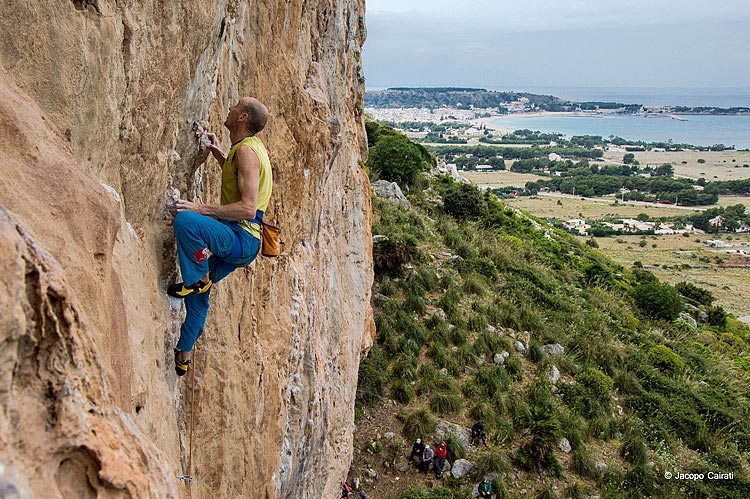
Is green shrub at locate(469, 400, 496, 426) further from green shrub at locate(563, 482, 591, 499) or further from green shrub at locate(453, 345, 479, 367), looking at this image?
green shrub at locate(563, 482, 591, 499)

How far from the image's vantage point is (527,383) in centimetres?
1593

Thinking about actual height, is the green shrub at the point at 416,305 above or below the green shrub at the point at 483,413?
above

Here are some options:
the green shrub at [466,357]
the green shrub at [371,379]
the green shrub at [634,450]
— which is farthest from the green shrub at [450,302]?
the green shrub at [634,450]

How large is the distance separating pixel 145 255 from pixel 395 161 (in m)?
24.3

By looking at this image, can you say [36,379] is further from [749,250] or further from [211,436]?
[749,250]

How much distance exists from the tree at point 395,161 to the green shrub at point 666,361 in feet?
45.9

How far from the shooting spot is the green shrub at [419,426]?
13.4 metres

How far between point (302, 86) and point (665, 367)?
58.1 feet

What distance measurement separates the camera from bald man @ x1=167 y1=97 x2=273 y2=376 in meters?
3.85

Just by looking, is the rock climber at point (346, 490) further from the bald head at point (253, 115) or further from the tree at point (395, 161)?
the tree at point (395, 161)

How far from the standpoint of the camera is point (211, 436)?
4824mm

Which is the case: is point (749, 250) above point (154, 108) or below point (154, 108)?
below

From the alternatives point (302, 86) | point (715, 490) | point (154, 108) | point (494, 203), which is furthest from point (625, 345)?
point (154, 108)

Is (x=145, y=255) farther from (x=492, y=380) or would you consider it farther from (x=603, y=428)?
(x=603, y=428)
